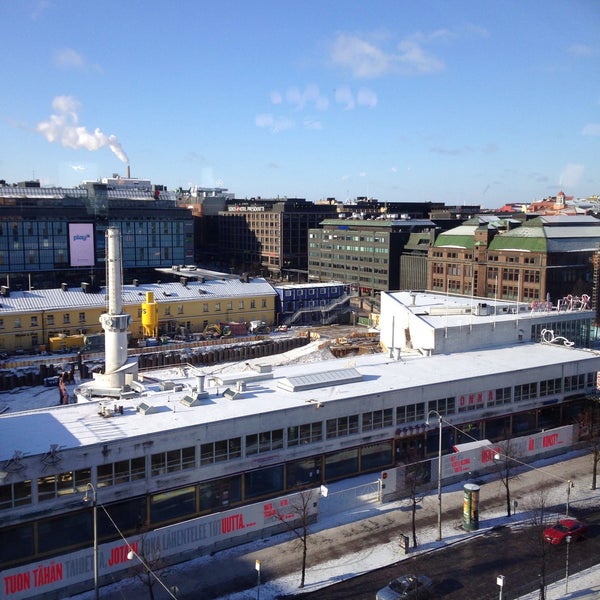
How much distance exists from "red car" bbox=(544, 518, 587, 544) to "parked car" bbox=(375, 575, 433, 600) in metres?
8.77

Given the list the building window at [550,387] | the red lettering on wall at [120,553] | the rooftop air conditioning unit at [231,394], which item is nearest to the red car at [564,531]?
the building window at [550,387]

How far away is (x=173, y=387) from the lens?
4400cm

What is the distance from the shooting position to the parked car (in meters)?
28.4

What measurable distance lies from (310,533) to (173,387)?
1422cm

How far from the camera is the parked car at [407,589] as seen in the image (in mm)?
28375

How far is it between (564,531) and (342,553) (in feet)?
39.0

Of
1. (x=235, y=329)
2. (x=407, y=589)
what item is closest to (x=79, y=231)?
(x=235, y=329)

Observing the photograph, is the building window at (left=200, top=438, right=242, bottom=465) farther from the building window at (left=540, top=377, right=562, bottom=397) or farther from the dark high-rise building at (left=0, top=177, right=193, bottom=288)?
the dark high-rise building at (left=0, top=177, right=193, bottom=288)

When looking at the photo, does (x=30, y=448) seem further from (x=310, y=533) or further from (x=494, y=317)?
(x=494, y=317)

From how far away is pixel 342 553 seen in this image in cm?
3341

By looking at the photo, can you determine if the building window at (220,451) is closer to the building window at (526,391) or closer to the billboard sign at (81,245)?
the building window at (526,391)

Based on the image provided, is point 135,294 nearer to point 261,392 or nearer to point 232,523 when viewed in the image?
point 261,392

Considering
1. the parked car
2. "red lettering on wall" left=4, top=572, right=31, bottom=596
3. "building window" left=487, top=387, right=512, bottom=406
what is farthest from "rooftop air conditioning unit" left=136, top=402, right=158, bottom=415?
"building window" left=487, top=387, right=512, bottom=406

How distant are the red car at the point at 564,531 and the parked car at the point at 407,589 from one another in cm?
877
